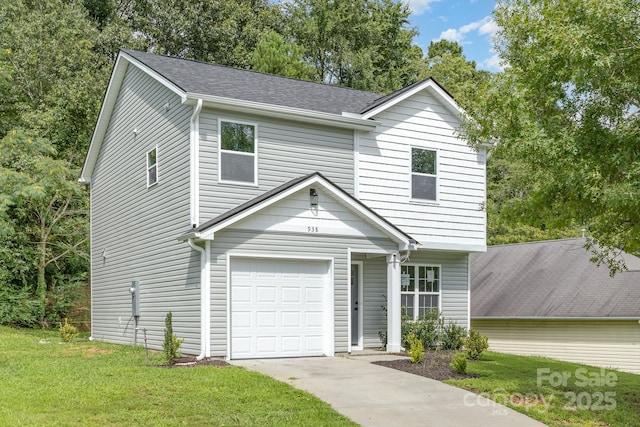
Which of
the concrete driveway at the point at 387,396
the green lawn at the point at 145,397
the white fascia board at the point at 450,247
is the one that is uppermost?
the white fascia board at the point at 450,247

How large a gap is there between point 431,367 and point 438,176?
644 cm

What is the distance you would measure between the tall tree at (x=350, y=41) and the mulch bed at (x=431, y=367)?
24.2 metres

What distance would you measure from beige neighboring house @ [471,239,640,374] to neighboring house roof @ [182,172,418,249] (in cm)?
906

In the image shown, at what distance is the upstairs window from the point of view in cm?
1755

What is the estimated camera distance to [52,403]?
29.2ft

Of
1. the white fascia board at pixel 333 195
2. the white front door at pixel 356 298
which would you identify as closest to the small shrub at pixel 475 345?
the white fascia board at pixel 333 195

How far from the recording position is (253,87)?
16.7 m

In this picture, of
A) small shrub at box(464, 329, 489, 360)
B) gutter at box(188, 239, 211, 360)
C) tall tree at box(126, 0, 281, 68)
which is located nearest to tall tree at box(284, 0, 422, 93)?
tall tree at box(126, 0, 281, 68)

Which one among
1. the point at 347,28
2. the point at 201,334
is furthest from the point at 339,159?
the point at 347,28

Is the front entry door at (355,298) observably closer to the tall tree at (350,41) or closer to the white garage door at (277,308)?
the white garage door at (277,308)

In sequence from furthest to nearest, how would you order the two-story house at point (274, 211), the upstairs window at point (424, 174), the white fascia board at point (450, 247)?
the upstairs window at point (424, 174) → the white fascia board at point (450, 247) → the two-story house at point (274, 211)

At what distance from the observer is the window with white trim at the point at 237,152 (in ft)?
48.2

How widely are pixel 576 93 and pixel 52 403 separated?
901 cm

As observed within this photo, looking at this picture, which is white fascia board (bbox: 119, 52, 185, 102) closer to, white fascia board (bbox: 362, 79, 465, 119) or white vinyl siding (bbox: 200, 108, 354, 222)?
white vinyl siding (bbox: 200, 108, 354, 222)
